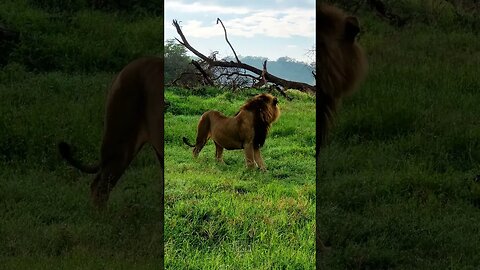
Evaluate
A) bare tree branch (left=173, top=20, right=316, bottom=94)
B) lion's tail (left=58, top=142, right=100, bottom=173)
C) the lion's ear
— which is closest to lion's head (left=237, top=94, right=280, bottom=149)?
bare tree branch (left=173, top=20, right=316, bottom=94)

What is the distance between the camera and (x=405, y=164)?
17.2 ft

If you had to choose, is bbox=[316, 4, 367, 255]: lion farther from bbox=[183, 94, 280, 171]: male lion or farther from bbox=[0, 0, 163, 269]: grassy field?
bbox=[0, 0, 163, 269]: grassy field

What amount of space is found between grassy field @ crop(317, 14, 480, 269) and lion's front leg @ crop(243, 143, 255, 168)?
0.92 meters

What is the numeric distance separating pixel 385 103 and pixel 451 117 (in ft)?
1.64

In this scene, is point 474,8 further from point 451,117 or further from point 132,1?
point 132,1

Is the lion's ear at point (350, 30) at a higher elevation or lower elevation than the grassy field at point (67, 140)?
higher

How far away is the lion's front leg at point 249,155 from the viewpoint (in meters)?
4.38

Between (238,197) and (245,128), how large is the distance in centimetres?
42

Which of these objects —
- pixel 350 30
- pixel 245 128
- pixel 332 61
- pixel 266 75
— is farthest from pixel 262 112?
pixel 350 30

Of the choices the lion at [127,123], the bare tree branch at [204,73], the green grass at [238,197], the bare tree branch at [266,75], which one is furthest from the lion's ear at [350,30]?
the lion at [127,123]

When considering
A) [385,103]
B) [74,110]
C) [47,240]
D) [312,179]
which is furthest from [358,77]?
[47,240]

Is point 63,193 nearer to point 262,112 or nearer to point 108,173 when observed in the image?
point 108,173

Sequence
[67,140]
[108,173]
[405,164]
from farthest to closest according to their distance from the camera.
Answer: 1. [405,164]
2. [67,140]
3. [108,173]

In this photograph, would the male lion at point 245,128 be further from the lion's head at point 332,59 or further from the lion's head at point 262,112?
the lion's head at point 332,59
